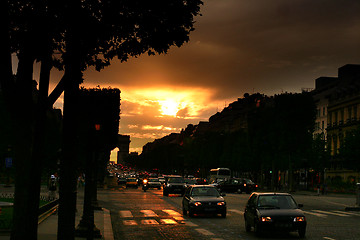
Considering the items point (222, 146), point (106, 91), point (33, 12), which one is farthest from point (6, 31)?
point (222, 146)

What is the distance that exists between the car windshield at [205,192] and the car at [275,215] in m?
8.84

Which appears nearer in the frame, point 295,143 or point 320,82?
point 295,143

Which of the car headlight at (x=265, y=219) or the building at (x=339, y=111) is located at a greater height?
the building at (x=339, y=111)

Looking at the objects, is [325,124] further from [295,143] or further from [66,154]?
[66,154]

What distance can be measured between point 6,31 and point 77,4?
1.33 meters

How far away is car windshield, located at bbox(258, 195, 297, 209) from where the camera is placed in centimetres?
1961

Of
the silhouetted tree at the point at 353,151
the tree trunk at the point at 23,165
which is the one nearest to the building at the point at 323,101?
the silhouetted tree at the point at 353,151

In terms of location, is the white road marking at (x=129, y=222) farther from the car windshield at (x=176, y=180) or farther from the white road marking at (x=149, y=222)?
the car windshield at (x=176, y=180)

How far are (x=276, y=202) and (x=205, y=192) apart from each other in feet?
32.3

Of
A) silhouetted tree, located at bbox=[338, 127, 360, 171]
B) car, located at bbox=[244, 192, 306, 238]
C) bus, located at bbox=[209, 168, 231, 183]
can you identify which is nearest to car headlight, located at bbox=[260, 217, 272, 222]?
car, located at bbox=[244, 192, 306, 238]

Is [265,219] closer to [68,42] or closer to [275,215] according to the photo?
[275,215]

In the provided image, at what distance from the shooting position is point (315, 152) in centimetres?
8288

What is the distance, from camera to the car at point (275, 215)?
18547 mm

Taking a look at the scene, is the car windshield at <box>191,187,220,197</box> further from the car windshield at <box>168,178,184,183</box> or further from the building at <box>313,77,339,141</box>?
the building at <box>313,77,339,141</box>
